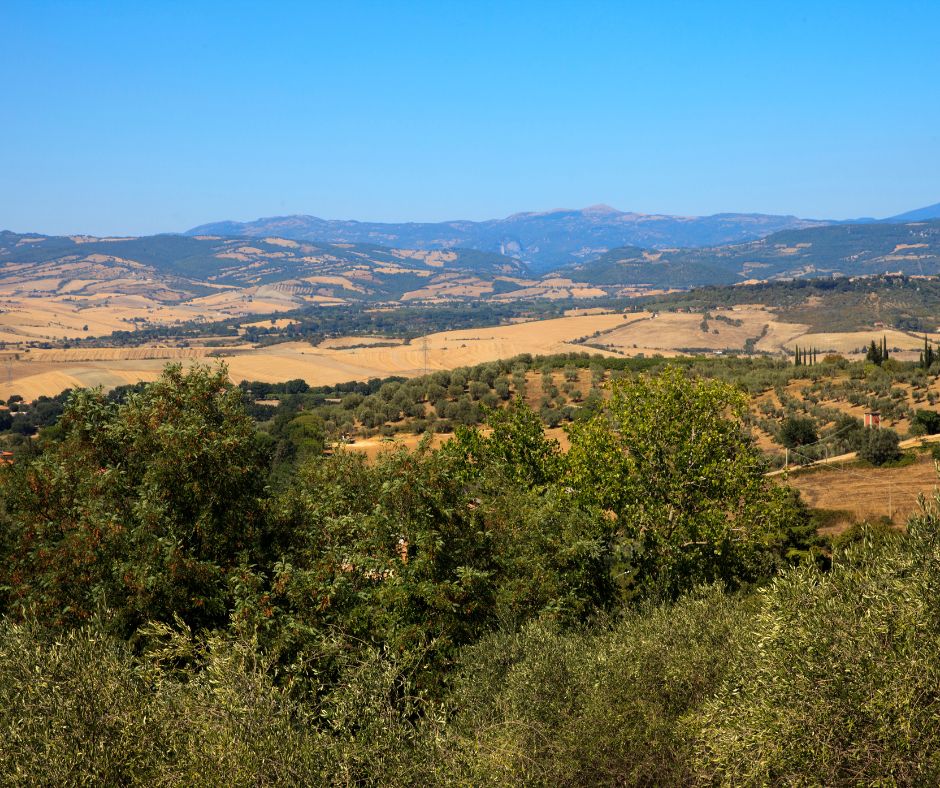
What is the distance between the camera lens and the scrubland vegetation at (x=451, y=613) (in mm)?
11336

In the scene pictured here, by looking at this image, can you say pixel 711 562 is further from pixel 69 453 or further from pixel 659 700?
pixel 69 453

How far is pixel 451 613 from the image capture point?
17.9 metres

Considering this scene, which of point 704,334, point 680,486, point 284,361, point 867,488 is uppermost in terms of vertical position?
point 680,486

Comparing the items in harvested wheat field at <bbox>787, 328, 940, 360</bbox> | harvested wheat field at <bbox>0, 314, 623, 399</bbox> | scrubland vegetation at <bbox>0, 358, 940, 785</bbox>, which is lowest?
harvested wheat field at <bbox>787, 328, 940, 360</bbox>

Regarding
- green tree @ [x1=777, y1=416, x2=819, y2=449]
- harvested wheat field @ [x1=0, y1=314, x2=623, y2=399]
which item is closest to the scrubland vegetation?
green tree @ [x1=777, y1=416, x2=819, y2=449]

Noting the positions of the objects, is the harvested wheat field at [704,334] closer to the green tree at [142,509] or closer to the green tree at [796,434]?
the green tree at [796,434]

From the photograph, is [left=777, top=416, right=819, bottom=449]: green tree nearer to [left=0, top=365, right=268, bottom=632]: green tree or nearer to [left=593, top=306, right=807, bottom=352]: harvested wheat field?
[left=0, top=365, right=268, bottom=632]: green tree

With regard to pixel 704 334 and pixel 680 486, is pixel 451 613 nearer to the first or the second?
pixel 680 486

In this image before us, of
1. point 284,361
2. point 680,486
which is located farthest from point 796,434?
point 284,361

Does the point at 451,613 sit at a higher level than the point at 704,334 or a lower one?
higher

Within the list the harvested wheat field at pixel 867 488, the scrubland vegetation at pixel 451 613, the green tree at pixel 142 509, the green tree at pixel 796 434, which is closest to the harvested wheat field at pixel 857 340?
the green tree at pixel 796 434

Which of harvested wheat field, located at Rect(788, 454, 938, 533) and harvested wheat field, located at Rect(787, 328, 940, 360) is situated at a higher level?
harvested wheat field, located at Rect(788, 454, 938, 533)

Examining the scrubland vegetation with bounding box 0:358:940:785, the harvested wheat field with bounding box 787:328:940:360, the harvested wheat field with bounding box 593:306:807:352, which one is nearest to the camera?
the scrubland vegetation with bounding box 0:358:940:785

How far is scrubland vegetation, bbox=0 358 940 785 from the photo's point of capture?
37.2 feet
